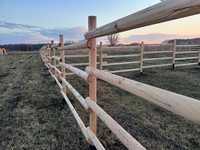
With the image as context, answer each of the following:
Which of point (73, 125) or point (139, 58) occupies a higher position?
point (139, 58)

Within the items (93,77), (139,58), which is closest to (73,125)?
(93,77)

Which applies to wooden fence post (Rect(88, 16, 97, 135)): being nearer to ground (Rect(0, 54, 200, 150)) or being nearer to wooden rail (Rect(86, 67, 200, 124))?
ground (Rect(0, 54, 200, 150))

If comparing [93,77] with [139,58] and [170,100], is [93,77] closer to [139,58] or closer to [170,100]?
[170,100]

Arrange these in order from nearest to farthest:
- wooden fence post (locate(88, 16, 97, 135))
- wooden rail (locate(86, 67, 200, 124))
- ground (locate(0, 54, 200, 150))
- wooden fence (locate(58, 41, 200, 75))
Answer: wooden rail (locate(86, 67, 200, 124)) < wooden fence post (locate(88, 16, 97, 135)) < ground (locate(0, 54, 200, 150)) < wooden fence (locate(58, 41, 200, 75))

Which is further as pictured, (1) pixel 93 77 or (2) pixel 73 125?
(2) pixel 73 125

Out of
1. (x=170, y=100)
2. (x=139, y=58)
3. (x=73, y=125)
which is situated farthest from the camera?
(x=139, y=58)

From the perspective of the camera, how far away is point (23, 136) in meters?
2.52

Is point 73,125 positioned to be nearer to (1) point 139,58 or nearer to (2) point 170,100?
(2) point 170,100

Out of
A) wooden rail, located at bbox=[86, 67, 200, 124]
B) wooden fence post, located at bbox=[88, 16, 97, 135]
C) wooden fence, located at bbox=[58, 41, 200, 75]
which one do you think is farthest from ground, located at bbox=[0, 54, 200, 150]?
wooden fence, located at bbox=[58, 41, 200, 75]

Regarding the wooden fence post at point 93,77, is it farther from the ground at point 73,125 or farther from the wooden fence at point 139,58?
the wooden fence at point 139,58

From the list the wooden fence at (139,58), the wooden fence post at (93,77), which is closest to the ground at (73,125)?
the wooden fence post at (93,77)

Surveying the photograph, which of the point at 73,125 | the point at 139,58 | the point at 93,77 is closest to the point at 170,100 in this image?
the point at 93,77

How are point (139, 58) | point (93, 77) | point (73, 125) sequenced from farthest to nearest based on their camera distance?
1. point (139, 58)
2. point (73, 125)
3. point (93, 77)

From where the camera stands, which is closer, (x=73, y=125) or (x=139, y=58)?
(x=73, y=125)
